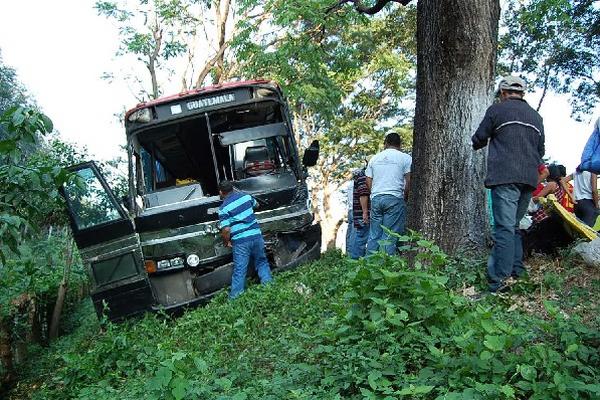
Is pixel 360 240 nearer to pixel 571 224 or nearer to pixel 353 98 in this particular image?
pixel 571 224

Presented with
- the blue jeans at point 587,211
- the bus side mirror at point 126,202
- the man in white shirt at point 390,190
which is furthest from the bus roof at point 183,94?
the blue jeans at point 587,211

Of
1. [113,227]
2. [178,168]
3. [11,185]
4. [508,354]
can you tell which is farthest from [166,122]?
[508,354]

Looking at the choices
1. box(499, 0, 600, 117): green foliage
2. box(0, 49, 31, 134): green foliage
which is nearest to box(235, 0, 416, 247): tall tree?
box(499, 0, 600, 117): green foliage

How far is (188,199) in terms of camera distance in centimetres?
834

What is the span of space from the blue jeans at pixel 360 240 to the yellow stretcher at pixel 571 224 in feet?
11.7

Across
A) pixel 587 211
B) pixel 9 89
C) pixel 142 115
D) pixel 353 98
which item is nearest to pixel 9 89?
pixel 9 89

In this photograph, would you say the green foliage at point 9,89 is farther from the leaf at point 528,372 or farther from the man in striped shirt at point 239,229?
the leaf at point 528,372

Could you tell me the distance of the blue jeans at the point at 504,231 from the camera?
16.9 ft

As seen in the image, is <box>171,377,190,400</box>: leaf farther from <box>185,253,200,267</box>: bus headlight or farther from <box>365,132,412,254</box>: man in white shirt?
<box>185,253,200,267</box>: bus headlight

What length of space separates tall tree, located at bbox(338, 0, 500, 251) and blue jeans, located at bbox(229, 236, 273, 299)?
2.64m

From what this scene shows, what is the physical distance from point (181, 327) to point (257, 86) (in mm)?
3500

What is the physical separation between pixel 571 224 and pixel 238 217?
378 cm

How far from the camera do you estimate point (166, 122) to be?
334 inches

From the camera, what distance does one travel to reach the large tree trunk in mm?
5715
